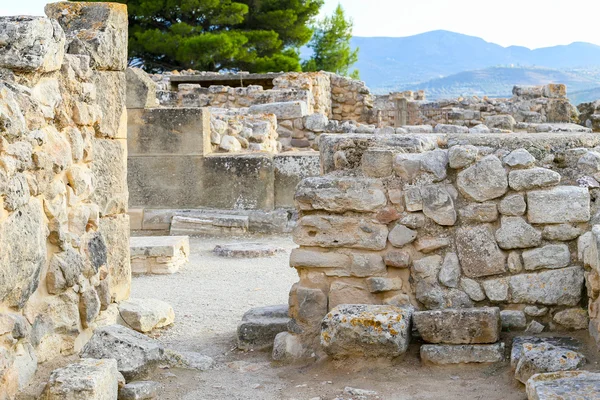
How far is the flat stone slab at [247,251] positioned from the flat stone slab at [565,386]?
5424mm

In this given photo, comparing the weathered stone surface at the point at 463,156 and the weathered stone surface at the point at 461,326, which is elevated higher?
the weathered stone surface at the point at 463,156

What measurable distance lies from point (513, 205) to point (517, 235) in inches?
6.7

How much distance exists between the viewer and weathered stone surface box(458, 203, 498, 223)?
14.8ft

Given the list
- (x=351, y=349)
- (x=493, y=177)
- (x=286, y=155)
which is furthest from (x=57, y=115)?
(x=286, y=155)

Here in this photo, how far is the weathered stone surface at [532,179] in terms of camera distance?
14.7 feet

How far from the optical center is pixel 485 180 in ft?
14.8

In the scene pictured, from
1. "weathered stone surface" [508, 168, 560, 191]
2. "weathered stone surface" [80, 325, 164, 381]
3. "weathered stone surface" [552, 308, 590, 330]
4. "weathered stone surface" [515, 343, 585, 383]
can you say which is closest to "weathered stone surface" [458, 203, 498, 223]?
"weathered stone surface" [508, 168, 560, 191]

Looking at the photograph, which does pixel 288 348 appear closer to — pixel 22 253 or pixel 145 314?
pixel 145 314

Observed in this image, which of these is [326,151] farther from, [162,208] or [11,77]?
[162,208]

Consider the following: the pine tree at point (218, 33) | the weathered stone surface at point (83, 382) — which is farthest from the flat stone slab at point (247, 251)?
the pine tree at point (218, 33)

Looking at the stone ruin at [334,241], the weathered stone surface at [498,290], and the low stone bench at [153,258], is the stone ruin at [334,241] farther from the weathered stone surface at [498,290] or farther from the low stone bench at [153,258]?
the low stone bench at [153,258]

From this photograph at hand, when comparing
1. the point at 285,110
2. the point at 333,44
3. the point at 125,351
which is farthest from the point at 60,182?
the point at 333,44

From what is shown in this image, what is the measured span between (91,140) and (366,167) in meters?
1.79

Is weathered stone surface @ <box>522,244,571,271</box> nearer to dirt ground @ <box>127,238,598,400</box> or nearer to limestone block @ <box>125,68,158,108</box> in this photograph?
dirt ground @ <box>127,238,598,400</box>
